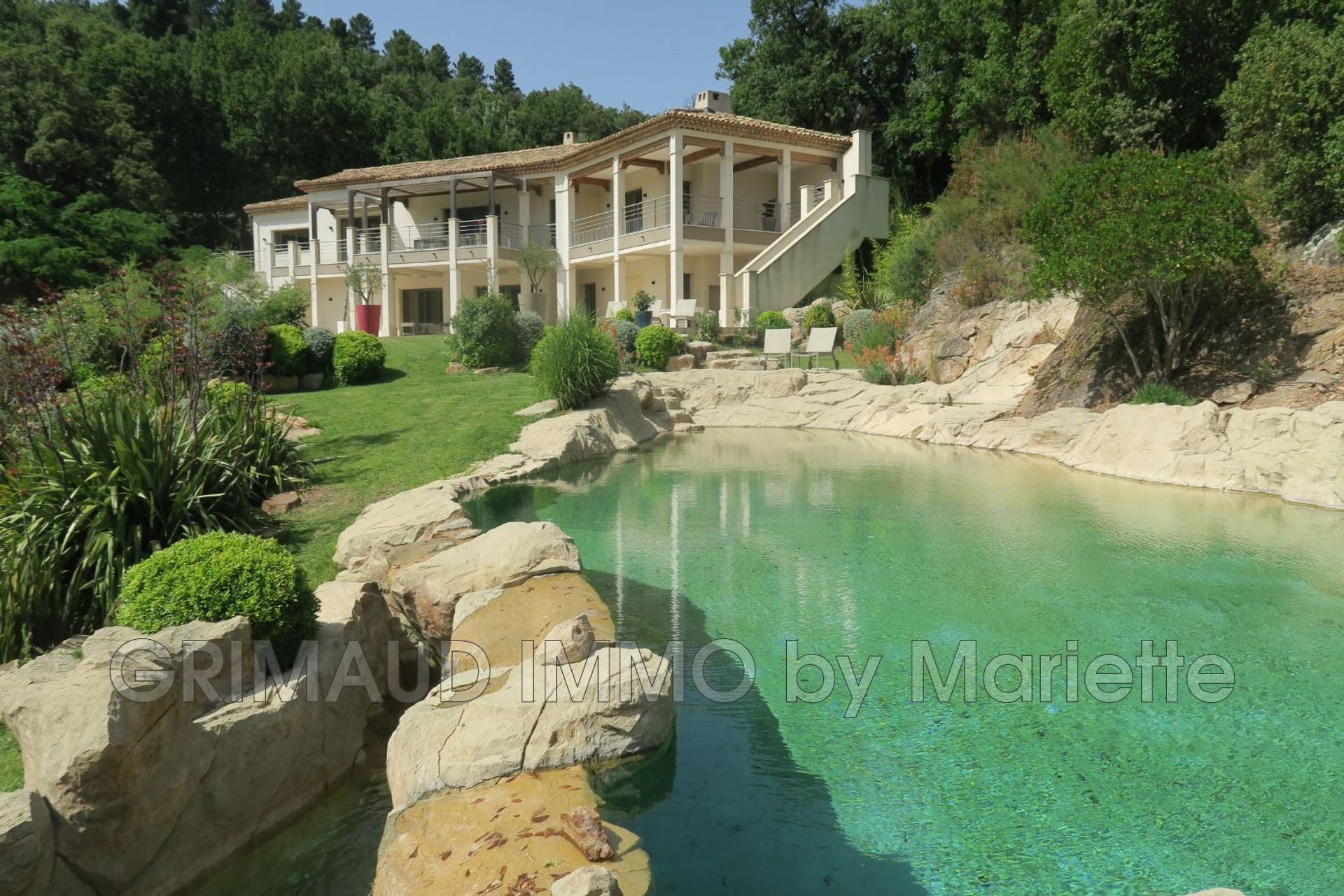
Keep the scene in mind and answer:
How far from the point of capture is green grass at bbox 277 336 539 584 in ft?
25.3

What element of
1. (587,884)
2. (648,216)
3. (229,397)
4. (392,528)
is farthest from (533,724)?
(648,216)

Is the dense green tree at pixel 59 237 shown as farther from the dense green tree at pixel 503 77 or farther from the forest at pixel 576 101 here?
the dense green tree at pixel 503 77

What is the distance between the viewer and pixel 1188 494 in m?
9.60

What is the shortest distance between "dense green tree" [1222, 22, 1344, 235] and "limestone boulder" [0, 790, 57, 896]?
15.2 m

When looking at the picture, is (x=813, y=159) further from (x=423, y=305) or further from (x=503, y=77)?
(x=503, y=77)

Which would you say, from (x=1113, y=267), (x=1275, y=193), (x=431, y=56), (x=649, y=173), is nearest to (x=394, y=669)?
(x=1113, y=267)

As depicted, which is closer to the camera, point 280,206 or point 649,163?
point 649,163

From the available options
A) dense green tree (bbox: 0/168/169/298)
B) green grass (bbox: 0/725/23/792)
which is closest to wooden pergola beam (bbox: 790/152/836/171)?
dense green tree (bbox: 0/168/169/298)

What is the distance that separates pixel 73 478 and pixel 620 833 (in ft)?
16.5

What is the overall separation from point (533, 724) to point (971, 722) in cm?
230

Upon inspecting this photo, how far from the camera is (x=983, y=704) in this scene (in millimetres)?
4523

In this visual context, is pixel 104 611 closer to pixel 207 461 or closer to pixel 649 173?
pixel 207 461

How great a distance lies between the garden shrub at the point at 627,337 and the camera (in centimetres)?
1911

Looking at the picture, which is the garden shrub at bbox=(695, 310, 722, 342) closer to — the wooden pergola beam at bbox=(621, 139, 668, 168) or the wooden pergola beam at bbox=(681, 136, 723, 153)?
the wooden pergola beam at bbox=(681, 136, 723, 153)
